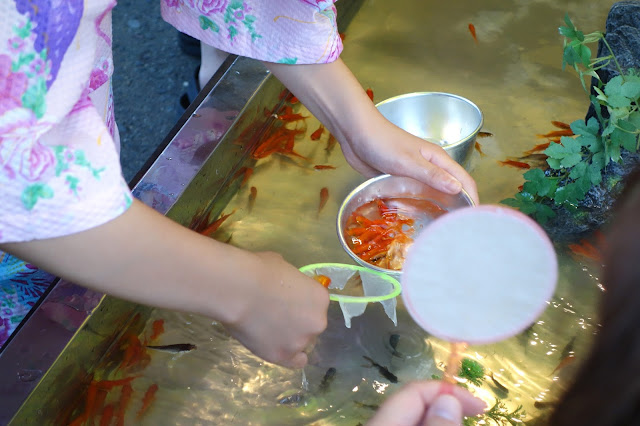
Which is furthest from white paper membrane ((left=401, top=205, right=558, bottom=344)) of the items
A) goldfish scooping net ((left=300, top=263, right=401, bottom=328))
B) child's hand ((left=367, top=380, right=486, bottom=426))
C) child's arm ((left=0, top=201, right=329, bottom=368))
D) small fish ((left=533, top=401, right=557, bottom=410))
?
small fish ((left=533, top=401, right=557, bottom=410))

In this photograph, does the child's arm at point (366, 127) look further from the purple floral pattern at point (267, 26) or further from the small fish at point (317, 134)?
the small fish at point (317, 134)

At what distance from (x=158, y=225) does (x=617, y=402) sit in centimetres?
78

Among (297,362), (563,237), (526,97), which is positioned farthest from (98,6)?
(526,97)

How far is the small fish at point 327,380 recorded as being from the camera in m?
1.75

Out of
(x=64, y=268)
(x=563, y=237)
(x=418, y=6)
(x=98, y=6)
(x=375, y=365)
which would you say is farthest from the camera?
(x=418, y=6)

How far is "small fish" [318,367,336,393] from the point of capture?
1751mm

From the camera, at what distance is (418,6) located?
9.62ft

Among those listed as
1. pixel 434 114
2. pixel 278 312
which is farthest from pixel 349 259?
pixel 278 312

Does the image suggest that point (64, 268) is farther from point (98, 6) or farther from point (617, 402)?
point (617, 402)

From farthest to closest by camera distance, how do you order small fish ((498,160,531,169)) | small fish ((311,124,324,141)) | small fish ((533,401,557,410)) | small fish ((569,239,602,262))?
1. small fish ((311,124,324,141))
2. small fish ((498,160,531,169))
3. small fish ((569,239,602,262))
4. small fish ((533,401,557,410))

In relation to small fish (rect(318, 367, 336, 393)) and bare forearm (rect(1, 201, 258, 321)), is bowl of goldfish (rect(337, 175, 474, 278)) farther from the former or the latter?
bare forearm (rect(1, 201, 258, 321))

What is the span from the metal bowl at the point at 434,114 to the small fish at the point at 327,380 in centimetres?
89

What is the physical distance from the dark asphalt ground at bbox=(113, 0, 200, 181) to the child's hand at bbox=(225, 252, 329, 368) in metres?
2.22

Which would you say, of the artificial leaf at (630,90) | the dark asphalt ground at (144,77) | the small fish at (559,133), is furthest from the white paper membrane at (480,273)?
the dark asphalt ground at (144,77)
